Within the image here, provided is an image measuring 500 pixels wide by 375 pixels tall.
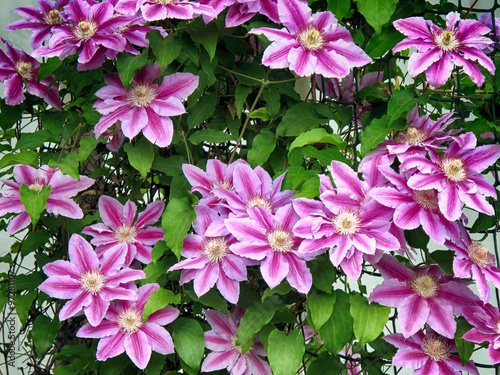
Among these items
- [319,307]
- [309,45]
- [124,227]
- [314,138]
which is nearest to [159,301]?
[124,227]

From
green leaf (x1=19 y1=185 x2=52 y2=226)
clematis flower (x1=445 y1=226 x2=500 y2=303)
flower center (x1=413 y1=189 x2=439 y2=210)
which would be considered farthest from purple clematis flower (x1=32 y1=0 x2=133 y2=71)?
clematis flower (x1=445 y1=226 x2=500 y2=303)

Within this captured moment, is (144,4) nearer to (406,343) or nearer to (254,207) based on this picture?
(254,207)

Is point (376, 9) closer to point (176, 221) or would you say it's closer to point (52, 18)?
point (176, 221)

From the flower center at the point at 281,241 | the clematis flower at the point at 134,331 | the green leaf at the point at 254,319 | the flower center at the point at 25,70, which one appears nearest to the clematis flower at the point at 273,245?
the flower center at the point at 281,241

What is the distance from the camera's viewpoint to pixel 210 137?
1.13 m

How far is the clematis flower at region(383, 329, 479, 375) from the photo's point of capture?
41.3 inches

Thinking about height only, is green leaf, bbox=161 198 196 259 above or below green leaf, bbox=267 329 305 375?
above

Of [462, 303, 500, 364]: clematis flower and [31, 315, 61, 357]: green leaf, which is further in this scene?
[31, 315, 61, 357]: green leaf

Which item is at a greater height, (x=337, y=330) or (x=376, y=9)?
(x=376, y=9)

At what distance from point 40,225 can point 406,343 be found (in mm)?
774

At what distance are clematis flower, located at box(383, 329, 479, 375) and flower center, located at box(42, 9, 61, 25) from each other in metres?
0.87

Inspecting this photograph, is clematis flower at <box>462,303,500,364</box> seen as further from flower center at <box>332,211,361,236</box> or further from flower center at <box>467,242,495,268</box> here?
flower center at <box>332,211,361,236</box>

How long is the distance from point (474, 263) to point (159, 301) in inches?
21.1

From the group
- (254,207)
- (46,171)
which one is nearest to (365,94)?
(254,207)
